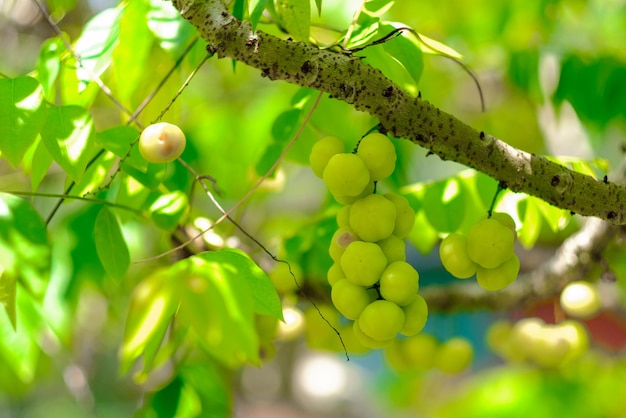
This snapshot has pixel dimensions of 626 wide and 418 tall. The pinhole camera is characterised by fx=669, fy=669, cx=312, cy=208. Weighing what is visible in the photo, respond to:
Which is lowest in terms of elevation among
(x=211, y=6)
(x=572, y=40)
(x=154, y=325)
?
(x=572, y=40)

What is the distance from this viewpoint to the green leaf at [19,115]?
608 mm

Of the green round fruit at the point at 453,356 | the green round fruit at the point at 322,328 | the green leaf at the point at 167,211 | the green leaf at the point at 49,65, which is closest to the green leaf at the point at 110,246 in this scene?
the green leaf at the point at 167,211

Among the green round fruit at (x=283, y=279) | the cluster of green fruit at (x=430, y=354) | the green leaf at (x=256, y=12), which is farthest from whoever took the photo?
the cluster of green fruit at (x=430, y=354)

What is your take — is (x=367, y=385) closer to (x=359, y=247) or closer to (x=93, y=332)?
(x=93, y=332)

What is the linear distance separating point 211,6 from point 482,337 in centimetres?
287

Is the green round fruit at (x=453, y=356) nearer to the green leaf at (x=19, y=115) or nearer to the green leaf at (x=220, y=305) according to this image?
the green leaf at (x=220, y=305)

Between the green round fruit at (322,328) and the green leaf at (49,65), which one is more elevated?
the green leaf at (49,65)

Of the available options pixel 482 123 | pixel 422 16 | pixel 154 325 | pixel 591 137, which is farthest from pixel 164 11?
pixel 482 123

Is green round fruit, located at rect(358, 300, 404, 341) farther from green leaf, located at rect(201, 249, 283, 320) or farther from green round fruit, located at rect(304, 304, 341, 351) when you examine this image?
green round fruit, located at rect(304, 304, 341, 351)

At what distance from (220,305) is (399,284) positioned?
0.54 feet

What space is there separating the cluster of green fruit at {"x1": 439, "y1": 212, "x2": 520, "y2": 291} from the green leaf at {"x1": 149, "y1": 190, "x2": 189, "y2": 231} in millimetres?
331

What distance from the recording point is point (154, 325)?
0.64m

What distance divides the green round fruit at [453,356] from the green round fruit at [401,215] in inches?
21.2

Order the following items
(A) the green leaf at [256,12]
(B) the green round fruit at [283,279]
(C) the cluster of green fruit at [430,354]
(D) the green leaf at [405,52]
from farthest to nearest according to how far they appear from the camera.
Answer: (C) the cluster of green fruit at [430,354] < (B) the green round fruit at [283,279] < (D) the green leaf at [405,52] < (A) the green leaf at [256,12]
